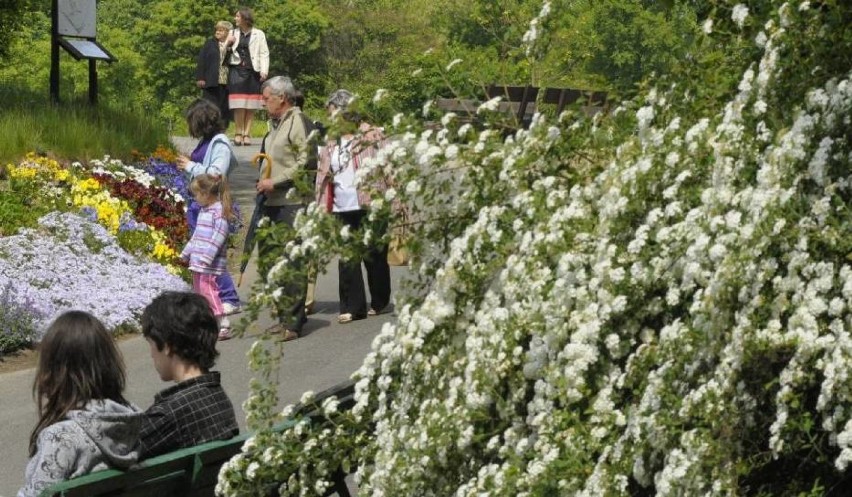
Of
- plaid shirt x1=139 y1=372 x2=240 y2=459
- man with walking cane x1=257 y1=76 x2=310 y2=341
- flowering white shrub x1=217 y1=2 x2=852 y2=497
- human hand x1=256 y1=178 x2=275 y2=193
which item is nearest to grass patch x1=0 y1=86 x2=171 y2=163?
man with walking cane x1=257 y1=76 x2=310 y2=341

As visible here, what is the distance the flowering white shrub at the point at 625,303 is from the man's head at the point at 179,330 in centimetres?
72

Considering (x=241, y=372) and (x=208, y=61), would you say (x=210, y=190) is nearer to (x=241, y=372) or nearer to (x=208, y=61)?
(x=241, y=372)

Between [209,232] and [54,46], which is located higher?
[54,46]

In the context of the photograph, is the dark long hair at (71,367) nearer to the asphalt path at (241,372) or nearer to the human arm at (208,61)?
the asphalt path at (241,372)

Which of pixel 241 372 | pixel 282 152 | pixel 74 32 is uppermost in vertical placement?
pixel 74 32

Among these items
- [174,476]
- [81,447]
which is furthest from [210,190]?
[81,447]

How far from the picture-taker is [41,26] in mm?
55219

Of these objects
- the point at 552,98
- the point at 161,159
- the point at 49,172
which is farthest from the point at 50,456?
the point at 552,98

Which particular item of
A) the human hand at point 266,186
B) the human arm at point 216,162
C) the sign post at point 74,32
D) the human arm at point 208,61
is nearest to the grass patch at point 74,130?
the sign post at point 74,32

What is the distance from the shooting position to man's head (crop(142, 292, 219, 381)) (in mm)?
5523

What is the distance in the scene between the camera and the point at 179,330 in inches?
218

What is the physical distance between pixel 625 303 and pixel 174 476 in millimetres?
1910

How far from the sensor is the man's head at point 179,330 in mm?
5523

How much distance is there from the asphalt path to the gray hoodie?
292 centimetres
